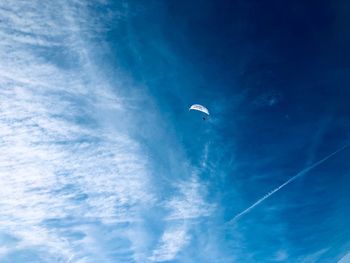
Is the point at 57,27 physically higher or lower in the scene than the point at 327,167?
higher

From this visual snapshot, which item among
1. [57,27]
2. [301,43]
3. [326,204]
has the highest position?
[57,27]

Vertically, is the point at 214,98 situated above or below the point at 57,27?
below

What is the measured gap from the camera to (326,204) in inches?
871

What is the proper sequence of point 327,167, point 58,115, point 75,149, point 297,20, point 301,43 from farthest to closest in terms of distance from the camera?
1. point 327,167
2. point 75,149
3. point 58,115
4. point 301,43
5. point 297,20

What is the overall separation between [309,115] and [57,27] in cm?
1287

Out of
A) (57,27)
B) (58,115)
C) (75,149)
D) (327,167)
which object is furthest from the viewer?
(327,167)

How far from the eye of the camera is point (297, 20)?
10.2 metres

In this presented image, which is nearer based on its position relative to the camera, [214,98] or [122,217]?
[214,98]

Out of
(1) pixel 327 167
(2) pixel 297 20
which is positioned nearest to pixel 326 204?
(1) pixel 327 167

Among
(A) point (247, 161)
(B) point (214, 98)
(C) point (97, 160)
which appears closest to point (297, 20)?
(B) point (214, 98)

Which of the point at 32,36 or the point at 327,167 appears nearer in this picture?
the point at 32,36

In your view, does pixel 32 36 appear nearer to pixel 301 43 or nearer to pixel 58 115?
pixel 58 115

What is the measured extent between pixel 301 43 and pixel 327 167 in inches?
423

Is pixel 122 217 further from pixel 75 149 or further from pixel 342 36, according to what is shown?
pixel 342 36
